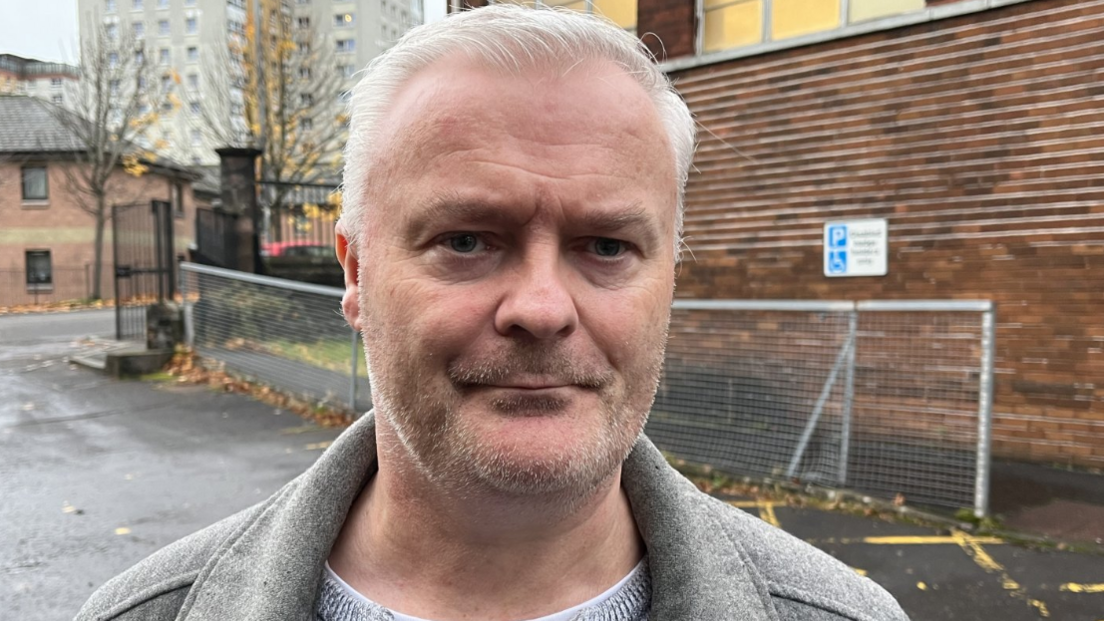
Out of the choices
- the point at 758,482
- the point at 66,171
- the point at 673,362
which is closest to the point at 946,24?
the point at 673,362

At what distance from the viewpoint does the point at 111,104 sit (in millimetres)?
25906

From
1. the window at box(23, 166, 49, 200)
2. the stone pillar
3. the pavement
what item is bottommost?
the pavement

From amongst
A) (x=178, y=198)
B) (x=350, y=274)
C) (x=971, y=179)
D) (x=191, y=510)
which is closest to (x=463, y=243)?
(x=350, y=274)

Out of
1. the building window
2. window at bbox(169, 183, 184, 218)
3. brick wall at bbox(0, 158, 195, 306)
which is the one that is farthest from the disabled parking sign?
the building window

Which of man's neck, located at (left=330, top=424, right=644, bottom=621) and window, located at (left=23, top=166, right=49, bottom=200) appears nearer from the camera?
man's neck, located at (left=330, top=424, right=644, bottom=621)

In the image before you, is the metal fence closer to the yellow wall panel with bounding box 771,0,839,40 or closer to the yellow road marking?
the yellow road marking

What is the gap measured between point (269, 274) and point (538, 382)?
13059 mm

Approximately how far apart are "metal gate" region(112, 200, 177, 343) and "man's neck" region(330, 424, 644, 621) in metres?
10.8

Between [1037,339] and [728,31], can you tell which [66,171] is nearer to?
[728,31]

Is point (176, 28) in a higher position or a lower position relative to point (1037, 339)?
higher

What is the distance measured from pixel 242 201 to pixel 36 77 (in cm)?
5639

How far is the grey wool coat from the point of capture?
47.7 inches

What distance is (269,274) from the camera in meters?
13.1

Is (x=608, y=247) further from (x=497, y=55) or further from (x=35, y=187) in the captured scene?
(x=35, y=187)
